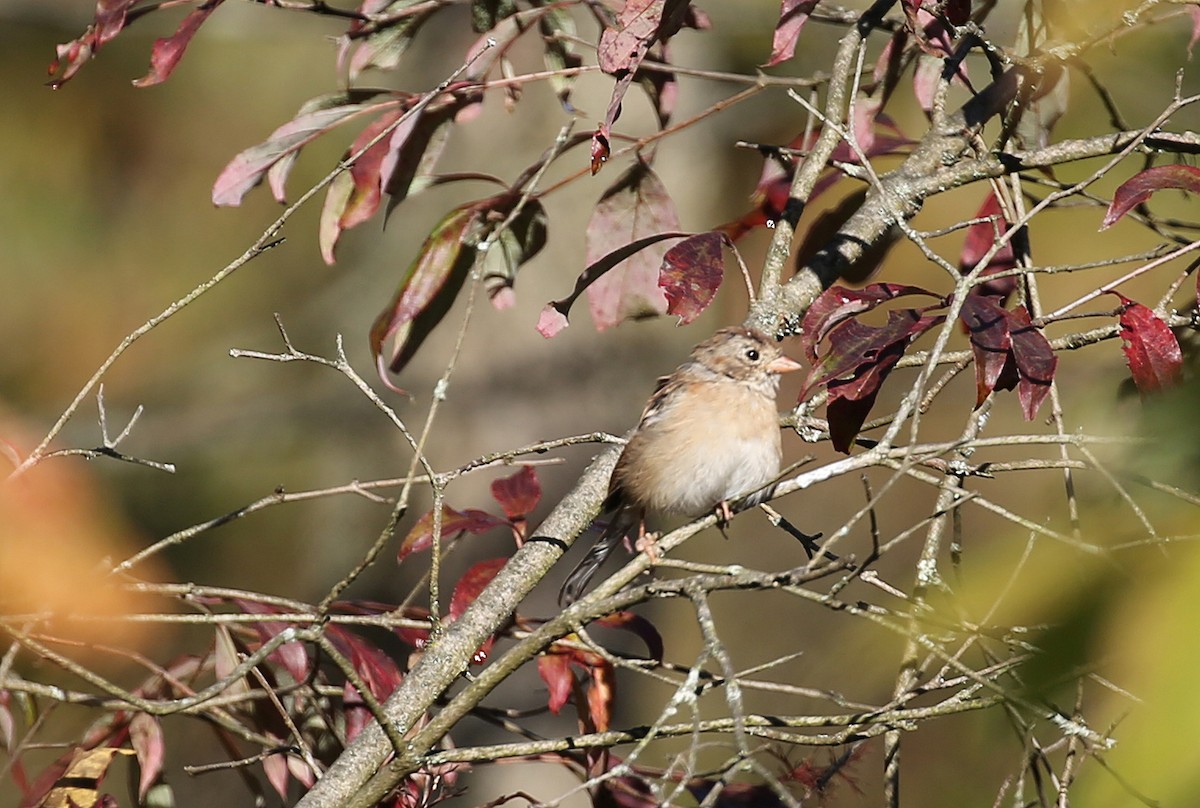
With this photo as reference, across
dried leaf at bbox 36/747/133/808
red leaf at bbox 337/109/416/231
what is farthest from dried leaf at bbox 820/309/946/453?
dried leaf at bbox 36/747/133/808

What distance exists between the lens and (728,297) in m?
6.68

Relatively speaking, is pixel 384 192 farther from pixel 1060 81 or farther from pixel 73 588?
pixel 1060 81

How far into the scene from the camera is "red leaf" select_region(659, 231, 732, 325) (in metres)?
2.14

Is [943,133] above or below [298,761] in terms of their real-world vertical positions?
above

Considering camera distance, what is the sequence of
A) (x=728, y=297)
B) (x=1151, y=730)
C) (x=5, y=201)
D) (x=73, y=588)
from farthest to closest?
(x=5, y=201)
(x=728, y=297)
(x=73, y=588)
(x=1151, y=730)

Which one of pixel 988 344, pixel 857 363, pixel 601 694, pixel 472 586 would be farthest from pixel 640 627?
pixel 988 344

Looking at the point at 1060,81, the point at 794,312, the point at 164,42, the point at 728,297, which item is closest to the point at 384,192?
the point at 164,42

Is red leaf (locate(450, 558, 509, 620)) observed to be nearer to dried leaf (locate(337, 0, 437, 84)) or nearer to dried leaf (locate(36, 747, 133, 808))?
dried leaf (locate(36, 747, 133, 808))

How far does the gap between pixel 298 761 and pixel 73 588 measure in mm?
581

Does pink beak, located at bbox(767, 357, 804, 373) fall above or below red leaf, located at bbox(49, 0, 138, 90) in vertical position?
below

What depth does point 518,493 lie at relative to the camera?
100 inches

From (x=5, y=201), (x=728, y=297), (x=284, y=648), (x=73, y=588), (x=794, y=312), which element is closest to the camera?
(x=73, y=588)

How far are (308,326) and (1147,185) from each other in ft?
17.9

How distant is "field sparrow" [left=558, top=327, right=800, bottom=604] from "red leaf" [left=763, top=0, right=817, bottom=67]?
0.93 m
